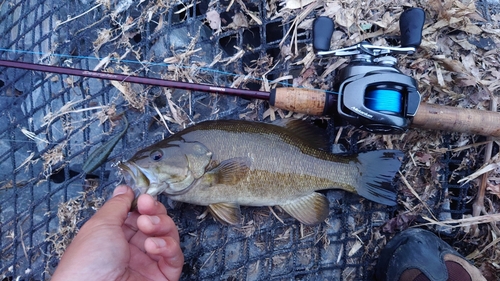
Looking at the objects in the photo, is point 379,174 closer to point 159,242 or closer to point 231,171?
point 231,171

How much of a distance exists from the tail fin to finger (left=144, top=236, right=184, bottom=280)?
1.50 m

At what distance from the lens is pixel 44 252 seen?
3.33 metres

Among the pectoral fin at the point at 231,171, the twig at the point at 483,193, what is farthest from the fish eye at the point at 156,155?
the twig at the point at 483,193

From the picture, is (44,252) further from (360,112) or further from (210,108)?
(360,112)

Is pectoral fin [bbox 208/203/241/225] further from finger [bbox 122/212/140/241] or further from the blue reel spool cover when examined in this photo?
the blue reel spool cover

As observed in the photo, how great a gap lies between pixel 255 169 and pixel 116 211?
1.05 metres

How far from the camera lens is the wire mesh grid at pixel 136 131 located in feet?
10.7

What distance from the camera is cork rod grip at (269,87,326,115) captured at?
9.61 ft

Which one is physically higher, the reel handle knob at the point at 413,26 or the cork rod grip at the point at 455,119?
the reel handle knob at the point at 413,26

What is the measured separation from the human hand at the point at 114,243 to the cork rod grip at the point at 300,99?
1217 millimetres

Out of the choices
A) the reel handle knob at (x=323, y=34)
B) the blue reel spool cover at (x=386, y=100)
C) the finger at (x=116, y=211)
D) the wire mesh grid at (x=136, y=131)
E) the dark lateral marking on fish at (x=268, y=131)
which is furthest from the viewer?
the wire mesh grid at (x=136, y=131)

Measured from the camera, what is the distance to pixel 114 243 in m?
2.36

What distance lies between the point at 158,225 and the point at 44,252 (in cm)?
166

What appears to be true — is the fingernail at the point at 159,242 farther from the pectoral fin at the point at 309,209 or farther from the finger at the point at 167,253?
the pectoral fin at the point at 309,209
